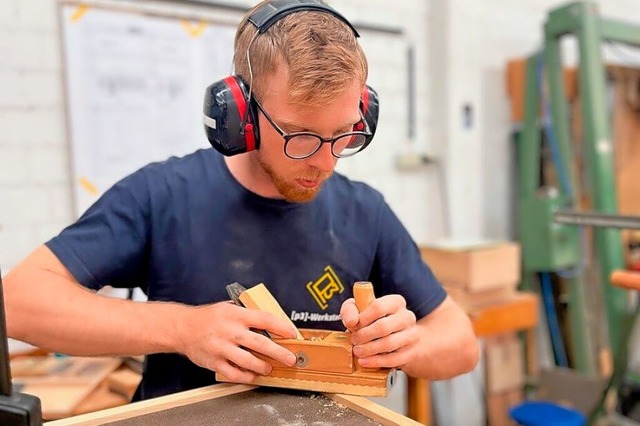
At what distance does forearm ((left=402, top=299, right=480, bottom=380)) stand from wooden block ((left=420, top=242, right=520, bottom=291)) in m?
1.16

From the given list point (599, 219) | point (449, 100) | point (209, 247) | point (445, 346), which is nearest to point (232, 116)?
point (209, 247)

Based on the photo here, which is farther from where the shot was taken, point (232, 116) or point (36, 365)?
point (36, 365)

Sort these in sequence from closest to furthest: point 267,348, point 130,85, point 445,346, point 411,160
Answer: point 267,348
point 445,346
point 130,85
point 411,160

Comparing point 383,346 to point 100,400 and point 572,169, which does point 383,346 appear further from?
point 572,169

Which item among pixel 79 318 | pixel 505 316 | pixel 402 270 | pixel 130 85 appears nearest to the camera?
pixel 79 318

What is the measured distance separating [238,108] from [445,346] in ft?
1.86

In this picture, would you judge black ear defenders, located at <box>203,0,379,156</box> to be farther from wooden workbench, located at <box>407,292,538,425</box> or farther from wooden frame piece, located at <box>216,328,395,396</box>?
wooden workbench, located at <box>407,292,538,425</box>

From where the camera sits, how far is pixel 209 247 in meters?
1.08

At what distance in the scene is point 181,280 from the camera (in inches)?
42.3

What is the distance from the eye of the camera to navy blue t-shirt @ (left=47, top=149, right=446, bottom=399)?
104 cm

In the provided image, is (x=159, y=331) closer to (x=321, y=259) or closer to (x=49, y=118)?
(x=321, y=259)

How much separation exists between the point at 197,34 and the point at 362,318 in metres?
1.60

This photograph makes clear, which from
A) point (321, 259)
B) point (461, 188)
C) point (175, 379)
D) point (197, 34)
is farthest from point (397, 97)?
point (175, 379)

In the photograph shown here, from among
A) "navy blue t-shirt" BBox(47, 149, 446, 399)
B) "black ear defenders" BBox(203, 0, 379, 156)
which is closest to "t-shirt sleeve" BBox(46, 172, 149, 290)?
"navy blue t-shirt" BBox(47, 149, 446, 399)
